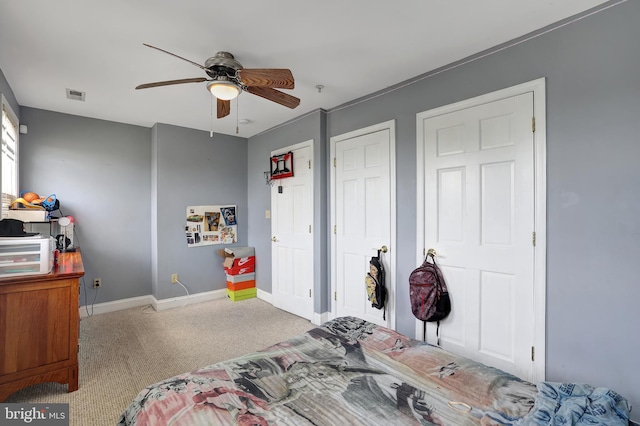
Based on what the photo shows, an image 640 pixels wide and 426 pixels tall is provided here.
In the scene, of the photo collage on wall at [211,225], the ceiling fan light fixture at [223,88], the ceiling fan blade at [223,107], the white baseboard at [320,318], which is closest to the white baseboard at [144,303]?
the photo collage on wall at [211,225]

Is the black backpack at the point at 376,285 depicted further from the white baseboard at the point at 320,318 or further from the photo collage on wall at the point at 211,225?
the photo collage on wall at the point at 211,225

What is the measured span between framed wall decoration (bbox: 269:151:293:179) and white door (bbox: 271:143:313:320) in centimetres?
6

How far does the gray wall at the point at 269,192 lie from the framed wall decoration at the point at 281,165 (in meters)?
0.17

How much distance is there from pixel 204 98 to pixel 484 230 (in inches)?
119

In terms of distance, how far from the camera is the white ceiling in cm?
183

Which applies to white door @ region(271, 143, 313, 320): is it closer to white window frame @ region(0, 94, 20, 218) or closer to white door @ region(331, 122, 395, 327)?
white door @ region(331, 122, 395, 327)

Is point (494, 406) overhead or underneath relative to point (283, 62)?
underneath

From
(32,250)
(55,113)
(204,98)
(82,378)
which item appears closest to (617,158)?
(204,98)

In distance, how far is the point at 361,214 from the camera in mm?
3230

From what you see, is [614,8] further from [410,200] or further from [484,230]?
[410,200]

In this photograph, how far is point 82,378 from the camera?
2.42m

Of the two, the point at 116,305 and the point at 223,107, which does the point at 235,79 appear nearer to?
the point at 223,107

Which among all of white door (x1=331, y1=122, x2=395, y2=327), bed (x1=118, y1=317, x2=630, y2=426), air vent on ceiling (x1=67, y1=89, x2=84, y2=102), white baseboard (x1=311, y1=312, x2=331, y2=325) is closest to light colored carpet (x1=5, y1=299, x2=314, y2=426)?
white baseboard (x1=311, y1=312, x2=331, y2=325)

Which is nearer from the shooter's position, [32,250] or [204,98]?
[32,250]
